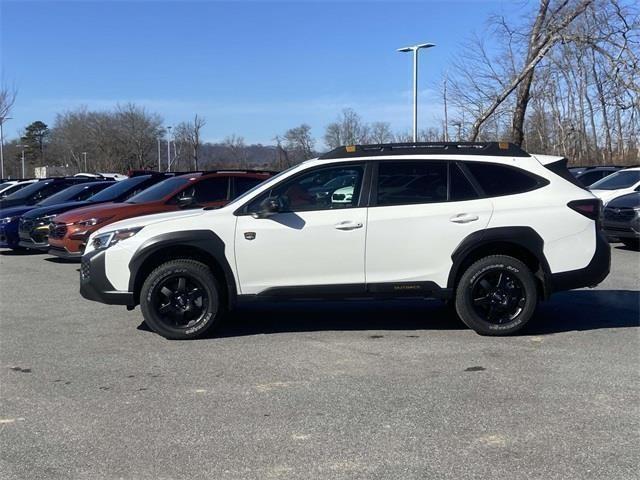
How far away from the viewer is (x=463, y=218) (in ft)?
21.1

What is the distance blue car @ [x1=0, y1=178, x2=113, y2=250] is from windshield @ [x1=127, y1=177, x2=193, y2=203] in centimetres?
407

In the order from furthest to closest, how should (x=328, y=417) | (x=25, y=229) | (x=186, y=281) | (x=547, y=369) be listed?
(x=25, y=229) < (x=186, y=281) < (x=547, y=369) < (x=328, y=417)

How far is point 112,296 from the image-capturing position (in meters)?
6.50

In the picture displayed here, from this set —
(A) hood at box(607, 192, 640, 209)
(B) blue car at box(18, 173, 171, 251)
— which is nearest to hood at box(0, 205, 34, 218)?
(B) blue car at box(18, 173, 171, 251)

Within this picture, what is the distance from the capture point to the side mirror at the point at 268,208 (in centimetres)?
636

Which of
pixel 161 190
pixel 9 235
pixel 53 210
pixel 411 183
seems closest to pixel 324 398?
pixel 411 183

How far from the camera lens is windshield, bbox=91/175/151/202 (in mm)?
13794

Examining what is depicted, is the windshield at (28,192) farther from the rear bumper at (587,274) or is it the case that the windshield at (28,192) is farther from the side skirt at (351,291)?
the rear bumper at (587,274)

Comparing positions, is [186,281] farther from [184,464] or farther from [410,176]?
[184,464]

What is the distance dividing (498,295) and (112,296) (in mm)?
3863

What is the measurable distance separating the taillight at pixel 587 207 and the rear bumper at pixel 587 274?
0.20 m

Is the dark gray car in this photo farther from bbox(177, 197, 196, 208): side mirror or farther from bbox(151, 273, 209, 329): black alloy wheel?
bbox(151, 273, 209, 329): black alloy wheel

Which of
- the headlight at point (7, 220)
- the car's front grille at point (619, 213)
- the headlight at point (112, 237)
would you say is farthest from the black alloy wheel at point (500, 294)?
the headlight at point (7, 220)

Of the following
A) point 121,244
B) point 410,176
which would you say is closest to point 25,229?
point 121,244
